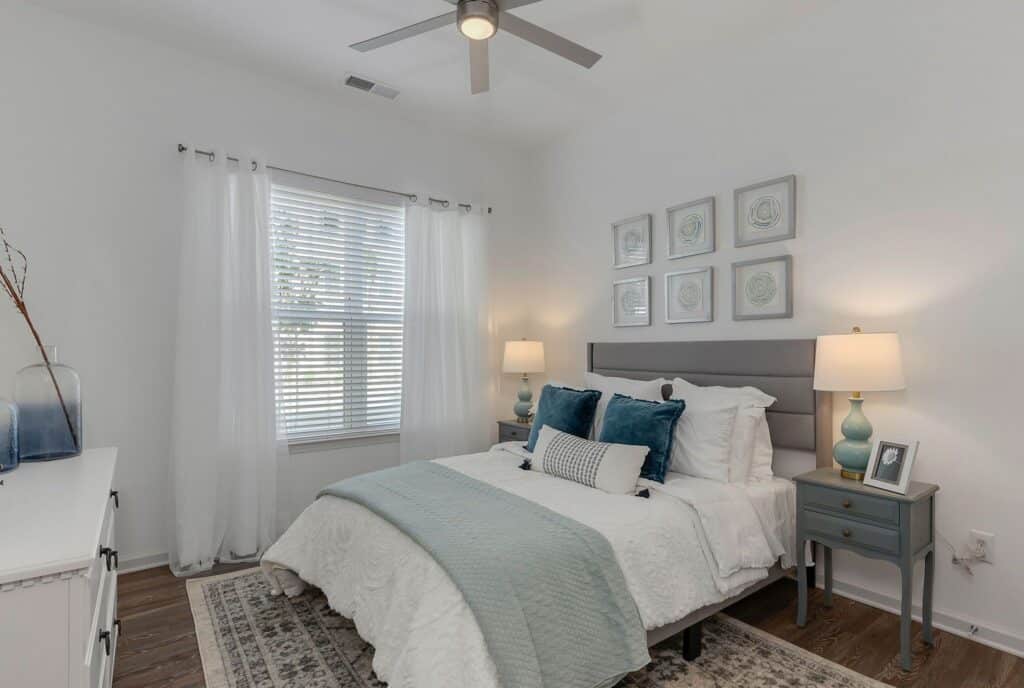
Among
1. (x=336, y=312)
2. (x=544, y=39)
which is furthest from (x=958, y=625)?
(x=336, y=312)

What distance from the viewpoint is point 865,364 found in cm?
229

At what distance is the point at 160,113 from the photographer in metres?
3.07

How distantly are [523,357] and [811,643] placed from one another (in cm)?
254

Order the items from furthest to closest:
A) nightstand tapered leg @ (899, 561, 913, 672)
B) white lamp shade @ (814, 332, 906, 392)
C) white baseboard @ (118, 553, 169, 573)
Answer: white baseboard @ (118, 553, 169, 573) → white lamp shade @ (814, 332, 906, 392) → nightstand tapered leg @ (899, 561, 913, 672)

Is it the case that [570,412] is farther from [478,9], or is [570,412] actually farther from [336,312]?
[478,9]

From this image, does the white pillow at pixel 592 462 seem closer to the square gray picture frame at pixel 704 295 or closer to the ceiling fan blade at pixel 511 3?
the square gray picture frame at pixel 704 295

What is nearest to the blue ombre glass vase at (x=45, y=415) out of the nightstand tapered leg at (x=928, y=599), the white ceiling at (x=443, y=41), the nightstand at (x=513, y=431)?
the white ceiling at (x=443, y=41)

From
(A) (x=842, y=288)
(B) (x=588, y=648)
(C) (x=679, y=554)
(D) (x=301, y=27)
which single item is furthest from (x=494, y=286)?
(B) (x=588, y=648)

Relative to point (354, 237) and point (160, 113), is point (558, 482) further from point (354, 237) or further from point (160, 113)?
point (160, 113)

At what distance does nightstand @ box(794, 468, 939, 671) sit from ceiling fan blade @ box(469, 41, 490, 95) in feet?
7.86

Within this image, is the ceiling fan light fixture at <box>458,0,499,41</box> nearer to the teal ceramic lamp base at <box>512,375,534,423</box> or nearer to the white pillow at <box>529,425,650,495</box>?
the white pillow at <box>529,425,650,495</box>

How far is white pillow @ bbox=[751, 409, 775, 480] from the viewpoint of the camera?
2.66 meters

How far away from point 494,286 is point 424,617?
3165mm

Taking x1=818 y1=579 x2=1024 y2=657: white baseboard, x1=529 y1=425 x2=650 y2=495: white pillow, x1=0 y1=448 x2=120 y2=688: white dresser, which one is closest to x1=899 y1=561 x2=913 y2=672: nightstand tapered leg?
x1=818 y1=579 x2=1024 y2=657: white baseboard
